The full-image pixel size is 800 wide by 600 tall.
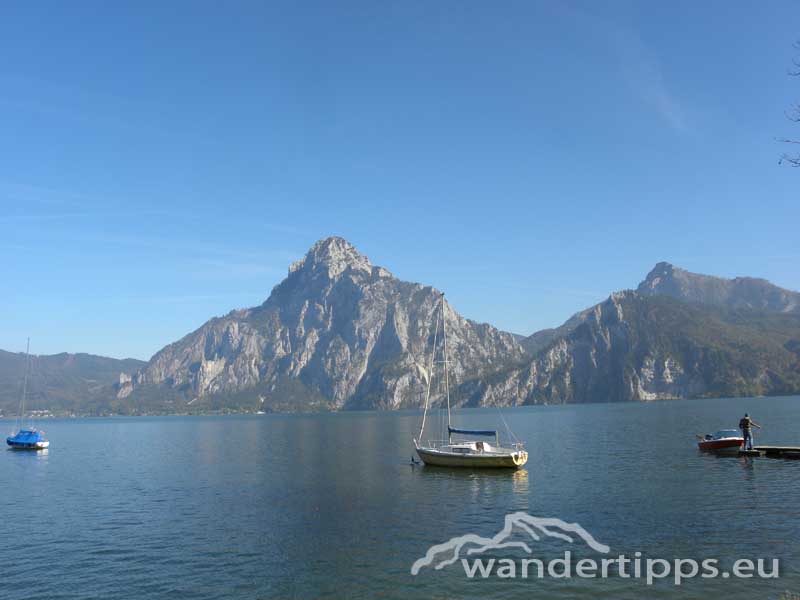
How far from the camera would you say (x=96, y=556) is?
3916 cm

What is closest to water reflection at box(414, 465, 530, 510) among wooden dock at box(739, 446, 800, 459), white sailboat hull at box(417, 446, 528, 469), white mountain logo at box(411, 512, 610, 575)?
white sailboat hull at box(417, 446, 528, 469)

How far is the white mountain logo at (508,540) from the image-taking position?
35.2 m

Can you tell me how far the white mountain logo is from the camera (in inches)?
1385

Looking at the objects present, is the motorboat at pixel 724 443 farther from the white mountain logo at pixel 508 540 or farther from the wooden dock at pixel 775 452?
the white mountain logo at pixel 508 540

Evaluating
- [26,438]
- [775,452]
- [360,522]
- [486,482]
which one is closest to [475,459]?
[486,482]

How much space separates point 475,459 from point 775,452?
3757cm

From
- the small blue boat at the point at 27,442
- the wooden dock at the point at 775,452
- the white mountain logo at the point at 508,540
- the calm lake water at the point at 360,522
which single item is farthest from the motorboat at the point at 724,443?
the small blue boat at the point at 27,442

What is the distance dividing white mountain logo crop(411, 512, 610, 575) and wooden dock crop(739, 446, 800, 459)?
142 ft

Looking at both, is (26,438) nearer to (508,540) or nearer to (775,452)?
(508,540)

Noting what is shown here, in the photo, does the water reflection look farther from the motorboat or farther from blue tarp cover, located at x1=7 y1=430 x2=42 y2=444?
blue tarp cover, located at x1=7 y1=430 x2=42 y2=444

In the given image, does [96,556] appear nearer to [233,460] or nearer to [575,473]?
[575,473]

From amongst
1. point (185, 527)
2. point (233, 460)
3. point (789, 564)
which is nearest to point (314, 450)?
point (233, 460)

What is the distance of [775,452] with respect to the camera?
71188mm

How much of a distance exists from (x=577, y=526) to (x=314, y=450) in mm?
82557
